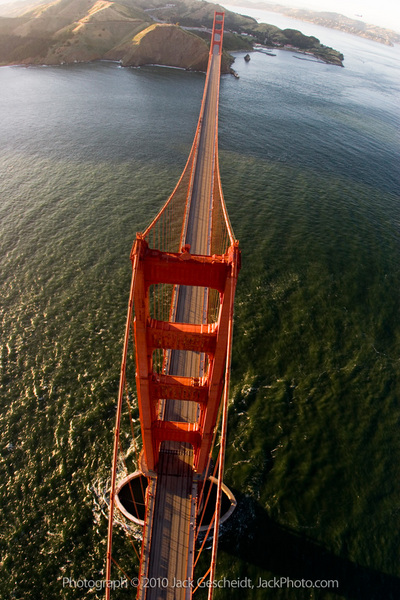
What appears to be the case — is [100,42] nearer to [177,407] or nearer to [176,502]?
[177,407]

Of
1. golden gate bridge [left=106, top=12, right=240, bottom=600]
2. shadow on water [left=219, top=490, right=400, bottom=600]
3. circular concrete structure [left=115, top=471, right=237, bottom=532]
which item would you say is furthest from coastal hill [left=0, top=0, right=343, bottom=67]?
shadow on water [left=219, top=490, right=400, bottom=600]

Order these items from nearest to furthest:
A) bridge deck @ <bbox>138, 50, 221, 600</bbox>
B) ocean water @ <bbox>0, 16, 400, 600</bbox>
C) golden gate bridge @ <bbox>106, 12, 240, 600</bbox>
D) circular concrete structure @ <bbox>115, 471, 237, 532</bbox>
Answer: golden gate bridge @ <bbox>106, 12, 240, 600</bbox>
bridge deck @ <bbox>138, 50, 221, 600</bbox>
ocean water @ <bbox>0, 16, 400, 600</bbox>
circular concrete structure @ <bbox>115, 471, 237, 532</bbox>

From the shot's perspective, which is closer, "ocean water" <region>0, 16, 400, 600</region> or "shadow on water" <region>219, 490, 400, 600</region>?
"shadow on water" <region>219, 490, 400, 600</region>

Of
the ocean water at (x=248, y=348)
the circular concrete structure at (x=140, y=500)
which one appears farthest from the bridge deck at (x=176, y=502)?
the ocean water at (x=248, y=348)

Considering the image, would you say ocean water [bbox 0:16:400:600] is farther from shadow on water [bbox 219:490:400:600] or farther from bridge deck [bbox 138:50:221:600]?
bridge deck [bbox 138:50:221:600]

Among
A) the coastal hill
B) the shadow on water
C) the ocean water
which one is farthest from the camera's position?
the coastal hill

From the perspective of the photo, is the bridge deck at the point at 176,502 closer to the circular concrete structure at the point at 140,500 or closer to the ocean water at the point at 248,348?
the circular concrete structure at the point at 140,500
